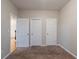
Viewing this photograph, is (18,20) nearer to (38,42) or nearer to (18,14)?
(18,14)

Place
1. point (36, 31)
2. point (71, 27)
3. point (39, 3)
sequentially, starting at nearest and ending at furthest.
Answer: point (71, 27)
point (39, 3)
point (36, 31)

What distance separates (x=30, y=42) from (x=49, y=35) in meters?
1.62

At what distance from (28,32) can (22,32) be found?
1.56 ft

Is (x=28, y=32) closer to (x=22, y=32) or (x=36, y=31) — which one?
(x=22, y=32)

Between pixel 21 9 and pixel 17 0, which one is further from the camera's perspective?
pixel 21 9

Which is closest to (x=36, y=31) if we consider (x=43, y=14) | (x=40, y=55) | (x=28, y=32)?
(x=28, y=32)

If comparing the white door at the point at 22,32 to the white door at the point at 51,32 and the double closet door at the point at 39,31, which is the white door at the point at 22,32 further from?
the white door at the point at 51,32

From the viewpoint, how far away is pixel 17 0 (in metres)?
6.01

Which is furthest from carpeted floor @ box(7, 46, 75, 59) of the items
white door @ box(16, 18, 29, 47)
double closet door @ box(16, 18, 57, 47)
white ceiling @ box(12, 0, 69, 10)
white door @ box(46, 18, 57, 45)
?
white ceiling @ box(12, 0, 69, 10)

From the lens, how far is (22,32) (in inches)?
332

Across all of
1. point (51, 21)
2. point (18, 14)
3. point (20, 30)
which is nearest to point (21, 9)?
point (18, 14)

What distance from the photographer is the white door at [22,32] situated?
27.5 feet

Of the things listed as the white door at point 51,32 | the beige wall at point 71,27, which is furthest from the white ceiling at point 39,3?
the white door at point 51,32

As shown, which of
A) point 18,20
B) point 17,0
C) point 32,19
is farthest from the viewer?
point 32,19
